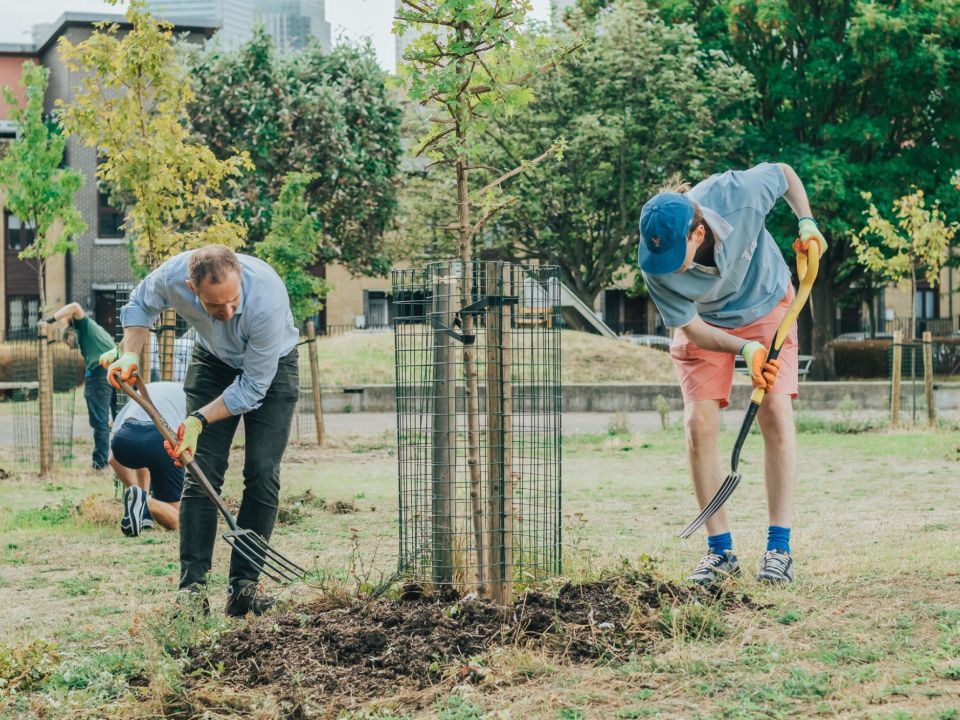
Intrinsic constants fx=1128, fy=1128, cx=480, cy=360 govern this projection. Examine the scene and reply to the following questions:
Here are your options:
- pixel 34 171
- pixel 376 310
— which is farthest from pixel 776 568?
pixel 376 310

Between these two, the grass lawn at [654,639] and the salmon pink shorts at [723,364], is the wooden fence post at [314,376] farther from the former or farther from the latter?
the salmon pink shorts at [723,364]

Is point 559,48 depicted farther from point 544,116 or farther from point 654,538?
point 544,116

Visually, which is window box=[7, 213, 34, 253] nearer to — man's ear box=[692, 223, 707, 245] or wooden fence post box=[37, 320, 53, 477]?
wooden fence post box=[37, 320, 53, 477]

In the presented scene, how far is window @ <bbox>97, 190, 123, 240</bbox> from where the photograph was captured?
3766cm

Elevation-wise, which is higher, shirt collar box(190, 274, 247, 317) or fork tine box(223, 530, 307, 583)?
shirt collar box(190, 274, 247, 317)

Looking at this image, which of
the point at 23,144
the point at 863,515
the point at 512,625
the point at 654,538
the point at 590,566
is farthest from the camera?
the point at 23,144

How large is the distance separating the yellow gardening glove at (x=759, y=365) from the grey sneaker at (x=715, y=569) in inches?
33.1

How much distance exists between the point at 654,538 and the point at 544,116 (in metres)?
22.5

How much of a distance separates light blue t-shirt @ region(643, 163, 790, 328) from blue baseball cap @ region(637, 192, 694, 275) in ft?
0.40

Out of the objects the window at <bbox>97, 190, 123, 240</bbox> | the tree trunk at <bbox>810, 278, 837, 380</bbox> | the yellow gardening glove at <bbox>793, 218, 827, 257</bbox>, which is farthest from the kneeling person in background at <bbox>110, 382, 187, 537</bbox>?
the window at <bbox>97, 190, 123, 240</bbox>

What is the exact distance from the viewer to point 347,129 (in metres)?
28.4

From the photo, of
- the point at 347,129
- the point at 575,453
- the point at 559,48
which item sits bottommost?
the point at 575,453

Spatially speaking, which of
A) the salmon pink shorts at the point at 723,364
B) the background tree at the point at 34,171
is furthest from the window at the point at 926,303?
the salmon pink shorts at the point at 723,364

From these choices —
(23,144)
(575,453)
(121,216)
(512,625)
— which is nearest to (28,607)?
(512,625)
